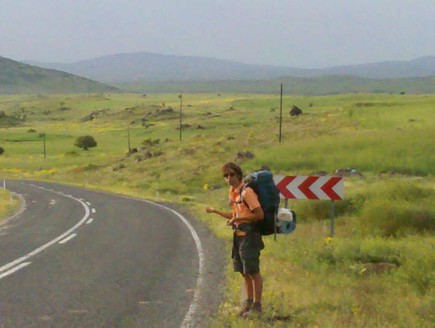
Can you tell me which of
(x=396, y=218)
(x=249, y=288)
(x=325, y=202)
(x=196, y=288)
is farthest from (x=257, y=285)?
(x=325, y=202)

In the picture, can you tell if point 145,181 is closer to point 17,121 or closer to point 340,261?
point 340,261

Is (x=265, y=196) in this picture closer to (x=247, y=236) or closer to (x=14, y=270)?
(x=247, y=236)

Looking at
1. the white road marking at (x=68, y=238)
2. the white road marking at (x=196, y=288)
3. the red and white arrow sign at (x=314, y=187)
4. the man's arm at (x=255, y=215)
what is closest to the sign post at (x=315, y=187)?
the red and white arrow sign at (x=314, y=187)

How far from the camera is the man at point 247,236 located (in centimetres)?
791

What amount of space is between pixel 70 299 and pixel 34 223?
15.7m

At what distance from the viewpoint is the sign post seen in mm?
13547

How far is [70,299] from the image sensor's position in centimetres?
950

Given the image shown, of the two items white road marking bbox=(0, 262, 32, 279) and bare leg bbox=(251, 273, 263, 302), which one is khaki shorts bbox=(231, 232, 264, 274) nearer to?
bare leg bbox=(251, 273, 263, 302)

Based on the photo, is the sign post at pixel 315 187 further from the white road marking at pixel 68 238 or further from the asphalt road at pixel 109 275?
the white road marking at pixel 68 238

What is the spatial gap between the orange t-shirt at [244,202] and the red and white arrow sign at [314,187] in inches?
219

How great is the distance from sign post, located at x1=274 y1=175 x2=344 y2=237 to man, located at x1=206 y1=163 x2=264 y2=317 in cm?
554

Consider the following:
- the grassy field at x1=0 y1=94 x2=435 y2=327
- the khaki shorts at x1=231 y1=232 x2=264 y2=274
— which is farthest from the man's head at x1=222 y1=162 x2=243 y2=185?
the grassy field at x1=0 y1=94 x2=435 y2=327

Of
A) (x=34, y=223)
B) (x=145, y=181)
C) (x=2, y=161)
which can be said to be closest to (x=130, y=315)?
(x=34, y=223)

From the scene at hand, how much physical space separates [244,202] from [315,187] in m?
5.99
